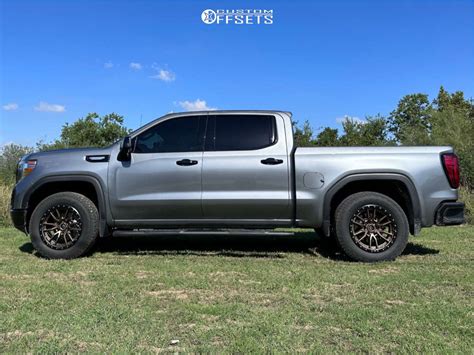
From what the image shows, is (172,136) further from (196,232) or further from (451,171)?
(451,171)

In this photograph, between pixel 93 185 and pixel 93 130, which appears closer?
pixel 93 185

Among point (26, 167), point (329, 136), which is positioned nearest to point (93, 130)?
point (329, 136)

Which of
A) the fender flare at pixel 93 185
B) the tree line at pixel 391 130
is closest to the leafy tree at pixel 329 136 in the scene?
the tree line at pixel 391 130

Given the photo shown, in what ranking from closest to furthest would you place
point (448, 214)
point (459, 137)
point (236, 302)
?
point (236, 302) < point (448, 214) < point (459, 137)

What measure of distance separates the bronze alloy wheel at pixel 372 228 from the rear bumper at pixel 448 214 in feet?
1.83

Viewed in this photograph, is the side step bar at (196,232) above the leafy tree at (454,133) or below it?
below

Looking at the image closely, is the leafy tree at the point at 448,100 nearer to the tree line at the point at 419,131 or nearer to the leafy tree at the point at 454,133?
the tree line at the point at 419,131

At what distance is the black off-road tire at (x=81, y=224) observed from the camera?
6121 millimetres

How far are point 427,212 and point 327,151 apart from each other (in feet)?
4.76

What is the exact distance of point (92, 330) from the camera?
350cm

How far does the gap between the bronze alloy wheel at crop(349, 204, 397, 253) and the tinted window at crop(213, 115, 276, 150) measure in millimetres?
1476

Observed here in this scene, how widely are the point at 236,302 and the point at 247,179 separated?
2.09m

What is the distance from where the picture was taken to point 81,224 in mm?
6141

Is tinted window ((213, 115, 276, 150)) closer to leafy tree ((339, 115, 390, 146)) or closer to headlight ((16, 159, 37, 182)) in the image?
headlight ((16, 159, 37, 182))
